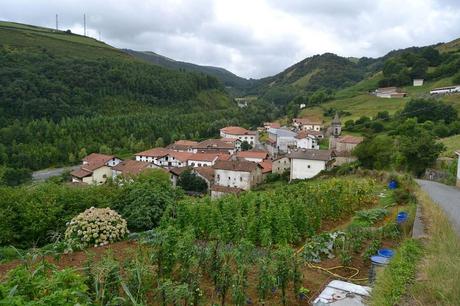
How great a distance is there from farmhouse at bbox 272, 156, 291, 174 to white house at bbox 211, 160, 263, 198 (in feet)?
13.9

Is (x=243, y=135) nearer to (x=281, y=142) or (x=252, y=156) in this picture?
(x=281, y=142)

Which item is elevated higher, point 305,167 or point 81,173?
point 305,167

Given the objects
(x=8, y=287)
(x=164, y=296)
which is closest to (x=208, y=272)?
(x=164, y=296)

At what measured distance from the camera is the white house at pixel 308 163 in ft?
130

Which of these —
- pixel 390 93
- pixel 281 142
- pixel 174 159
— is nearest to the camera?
pixel 174 159

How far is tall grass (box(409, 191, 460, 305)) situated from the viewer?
4145mm

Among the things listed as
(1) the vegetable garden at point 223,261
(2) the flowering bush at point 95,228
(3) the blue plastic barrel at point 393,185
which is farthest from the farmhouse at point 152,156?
(2) the flowering bush at point 95,228

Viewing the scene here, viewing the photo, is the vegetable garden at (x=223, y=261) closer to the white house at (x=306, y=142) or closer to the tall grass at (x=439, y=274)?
the tall grass at (x=439, y=274)

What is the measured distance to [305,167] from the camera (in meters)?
40.0

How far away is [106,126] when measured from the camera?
64875 mm

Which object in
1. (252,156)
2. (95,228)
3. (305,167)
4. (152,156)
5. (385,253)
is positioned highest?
(385,253)

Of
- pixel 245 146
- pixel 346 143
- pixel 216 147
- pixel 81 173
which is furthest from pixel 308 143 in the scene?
pixel 81 173

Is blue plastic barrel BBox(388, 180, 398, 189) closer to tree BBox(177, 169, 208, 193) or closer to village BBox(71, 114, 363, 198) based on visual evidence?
village BBox(71, 114, 363, 198)

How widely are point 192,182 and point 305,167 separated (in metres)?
12.0
